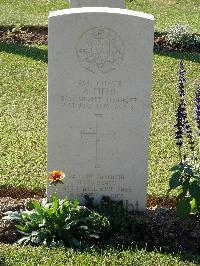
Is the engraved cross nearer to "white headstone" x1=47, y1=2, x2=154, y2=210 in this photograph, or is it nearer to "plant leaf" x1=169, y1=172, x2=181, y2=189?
"white headstone" x1=47, y1=2, x2=154, y2=210

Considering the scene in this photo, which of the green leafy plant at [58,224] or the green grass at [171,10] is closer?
the green leafy plant at [58,224]

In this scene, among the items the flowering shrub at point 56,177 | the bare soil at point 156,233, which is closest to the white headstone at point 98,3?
the bare soil at point 156,233

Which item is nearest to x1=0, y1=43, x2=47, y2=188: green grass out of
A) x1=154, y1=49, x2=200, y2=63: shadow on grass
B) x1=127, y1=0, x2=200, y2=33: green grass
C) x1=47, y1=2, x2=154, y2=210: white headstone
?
x1=47, y1=2, x2=154, y2=210: white headstone

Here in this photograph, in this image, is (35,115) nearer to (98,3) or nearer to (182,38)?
(98,3)

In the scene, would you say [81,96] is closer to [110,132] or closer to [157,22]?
[110,132]

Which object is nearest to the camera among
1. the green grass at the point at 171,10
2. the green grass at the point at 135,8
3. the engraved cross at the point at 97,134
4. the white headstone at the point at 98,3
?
the engraved cross at the point at 97,134

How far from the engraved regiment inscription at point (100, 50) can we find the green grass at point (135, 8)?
28.7 feet

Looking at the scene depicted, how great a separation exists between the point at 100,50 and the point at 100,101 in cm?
47

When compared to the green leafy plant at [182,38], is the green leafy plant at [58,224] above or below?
below

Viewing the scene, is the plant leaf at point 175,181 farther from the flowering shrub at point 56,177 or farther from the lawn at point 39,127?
the flowering shrub at point 56,177

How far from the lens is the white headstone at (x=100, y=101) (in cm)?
616

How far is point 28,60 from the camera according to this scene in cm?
1262

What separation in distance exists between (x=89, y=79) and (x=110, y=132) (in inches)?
21.9

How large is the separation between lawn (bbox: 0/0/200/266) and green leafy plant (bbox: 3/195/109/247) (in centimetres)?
17
